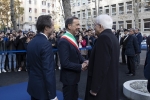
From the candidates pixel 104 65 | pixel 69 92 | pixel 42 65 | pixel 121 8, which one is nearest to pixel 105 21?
pixel 104 65

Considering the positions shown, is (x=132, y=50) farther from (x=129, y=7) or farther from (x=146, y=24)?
(x=129, y=7)

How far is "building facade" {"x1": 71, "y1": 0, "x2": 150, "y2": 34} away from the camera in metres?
35.8

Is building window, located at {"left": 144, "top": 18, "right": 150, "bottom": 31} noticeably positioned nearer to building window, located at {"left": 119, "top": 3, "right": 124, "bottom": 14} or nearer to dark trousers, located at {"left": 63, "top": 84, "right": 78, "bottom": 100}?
building window, located at {"left": 119, "top": 3, "right": 124, "bottom": 14}

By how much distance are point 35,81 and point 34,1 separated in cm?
6655

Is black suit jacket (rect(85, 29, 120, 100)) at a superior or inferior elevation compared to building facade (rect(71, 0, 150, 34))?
inferior

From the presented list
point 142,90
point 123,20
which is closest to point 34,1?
point 123,20

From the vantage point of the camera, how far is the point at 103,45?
8.70 feet

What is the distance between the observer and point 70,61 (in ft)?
10.6

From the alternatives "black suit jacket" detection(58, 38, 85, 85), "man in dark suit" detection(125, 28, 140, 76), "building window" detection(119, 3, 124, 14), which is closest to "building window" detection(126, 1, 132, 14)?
"building window" detection(119, 3, 124, 14)

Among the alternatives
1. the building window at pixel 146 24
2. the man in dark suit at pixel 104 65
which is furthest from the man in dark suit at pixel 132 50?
the building window at pixel 146 24

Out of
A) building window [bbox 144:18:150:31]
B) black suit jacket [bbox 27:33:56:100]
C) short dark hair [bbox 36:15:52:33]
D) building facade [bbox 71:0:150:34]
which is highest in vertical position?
building facade [bbox 71:0:150:34]

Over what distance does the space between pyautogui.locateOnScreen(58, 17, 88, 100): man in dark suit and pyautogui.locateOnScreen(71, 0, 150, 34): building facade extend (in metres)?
28.4

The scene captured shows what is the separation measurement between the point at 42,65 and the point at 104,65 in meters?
0.80

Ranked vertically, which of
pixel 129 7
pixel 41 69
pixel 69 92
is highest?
pixel 129 7
